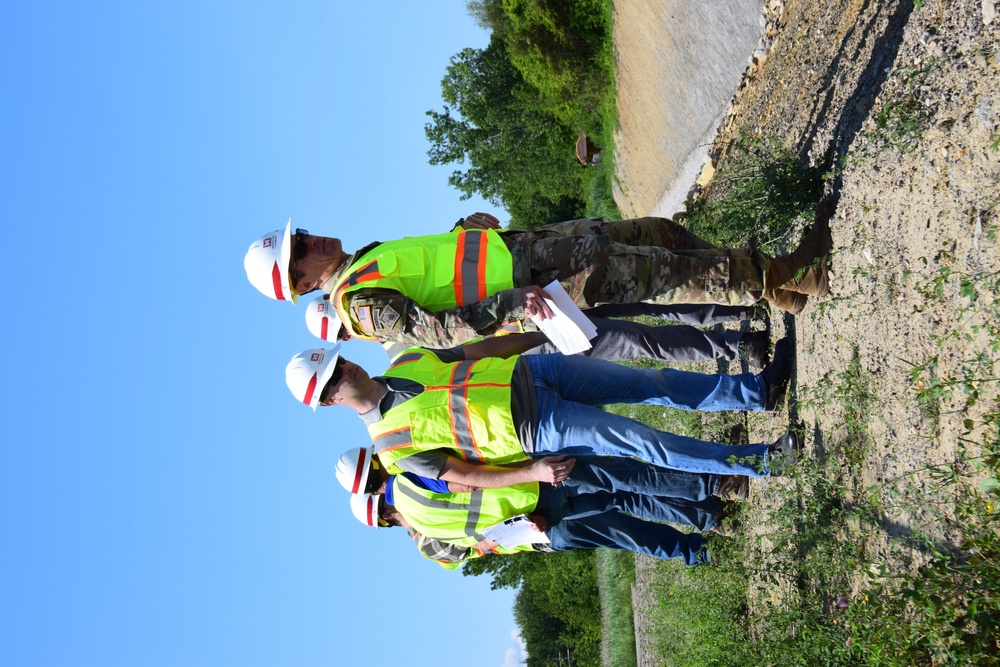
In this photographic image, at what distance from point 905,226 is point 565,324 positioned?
76.4 inches

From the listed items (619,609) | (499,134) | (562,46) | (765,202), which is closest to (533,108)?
(499,134)

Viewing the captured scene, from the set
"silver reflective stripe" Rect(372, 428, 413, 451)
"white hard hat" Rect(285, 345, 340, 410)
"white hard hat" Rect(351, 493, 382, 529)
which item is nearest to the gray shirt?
"silver reflective stripe" Rect(372, 428, 413, 451)

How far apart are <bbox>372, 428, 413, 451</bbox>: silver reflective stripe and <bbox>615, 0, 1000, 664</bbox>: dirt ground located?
2.50 m

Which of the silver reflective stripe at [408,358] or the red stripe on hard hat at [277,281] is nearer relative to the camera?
the red stripe on hard hat at [277,281]

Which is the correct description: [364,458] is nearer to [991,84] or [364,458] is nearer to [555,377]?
[555,377]

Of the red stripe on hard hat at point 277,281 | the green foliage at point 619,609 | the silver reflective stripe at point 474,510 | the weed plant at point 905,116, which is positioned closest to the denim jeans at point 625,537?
the silver reflective stripe at point 474,510

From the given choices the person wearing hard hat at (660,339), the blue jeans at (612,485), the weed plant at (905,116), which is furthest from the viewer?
the blue jeans at (612,485)

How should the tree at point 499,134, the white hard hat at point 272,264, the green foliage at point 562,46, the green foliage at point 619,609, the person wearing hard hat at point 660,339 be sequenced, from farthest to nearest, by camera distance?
the tree at point 499,134 → the green foliage at point 562,46 → the green foliage at point 619,609 → the person wearing hard hat at point 660,339 → the white hard hat at point 272,264

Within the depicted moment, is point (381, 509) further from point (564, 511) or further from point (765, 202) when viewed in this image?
point (765, 202)

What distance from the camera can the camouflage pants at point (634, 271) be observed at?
4.48m

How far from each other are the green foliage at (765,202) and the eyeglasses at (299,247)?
11.1 ft

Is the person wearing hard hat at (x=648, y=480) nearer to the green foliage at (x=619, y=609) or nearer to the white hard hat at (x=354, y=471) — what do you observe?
the white hard hat at (x=354, y=471)

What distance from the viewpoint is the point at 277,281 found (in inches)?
187

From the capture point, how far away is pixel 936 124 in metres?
3.83
